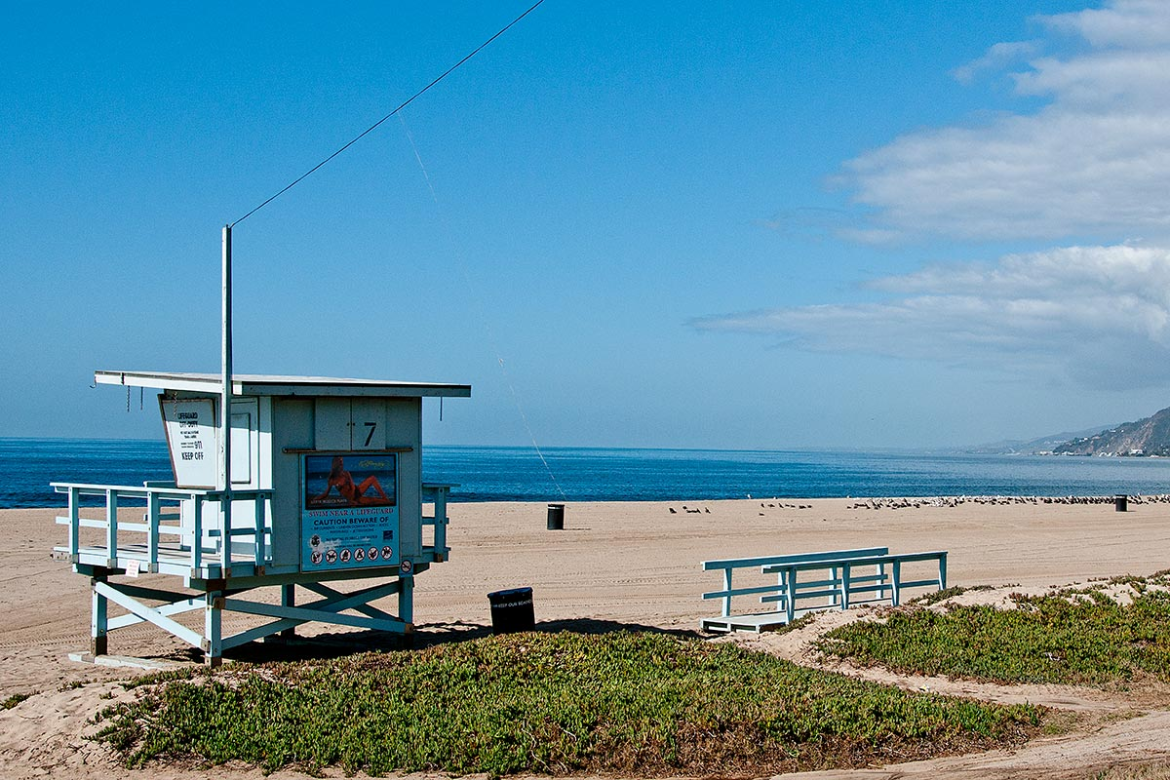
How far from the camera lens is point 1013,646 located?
553 inches

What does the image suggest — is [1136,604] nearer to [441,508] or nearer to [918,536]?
[441,508]

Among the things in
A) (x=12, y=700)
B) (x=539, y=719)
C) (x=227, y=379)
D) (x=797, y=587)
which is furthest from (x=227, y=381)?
(x=797, y=587)

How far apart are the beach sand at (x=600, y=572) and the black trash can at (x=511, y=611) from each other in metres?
1.10

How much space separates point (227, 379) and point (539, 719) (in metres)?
5.22

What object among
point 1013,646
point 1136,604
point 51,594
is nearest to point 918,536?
point 1136,604

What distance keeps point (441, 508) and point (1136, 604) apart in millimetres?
9481

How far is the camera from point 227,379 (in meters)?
12.7

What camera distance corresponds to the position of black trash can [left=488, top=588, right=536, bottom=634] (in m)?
14.8

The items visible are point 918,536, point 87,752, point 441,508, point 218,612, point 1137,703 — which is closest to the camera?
point 87,752

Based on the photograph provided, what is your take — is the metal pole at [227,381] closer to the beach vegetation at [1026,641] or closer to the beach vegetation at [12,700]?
the beach vegetation at [12,700]

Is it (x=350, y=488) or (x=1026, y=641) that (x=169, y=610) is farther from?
(x=1026, y=641)

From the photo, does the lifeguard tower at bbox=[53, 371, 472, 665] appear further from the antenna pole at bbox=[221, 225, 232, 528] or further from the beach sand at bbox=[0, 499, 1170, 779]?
the beach sand at bbox=[0, 499, 1170, 779]

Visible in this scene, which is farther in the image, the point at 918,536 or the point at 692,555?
the point at 918,536

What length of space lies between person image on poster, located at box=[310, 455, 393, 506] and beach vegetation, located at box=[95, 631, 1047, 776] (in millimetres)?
2378
